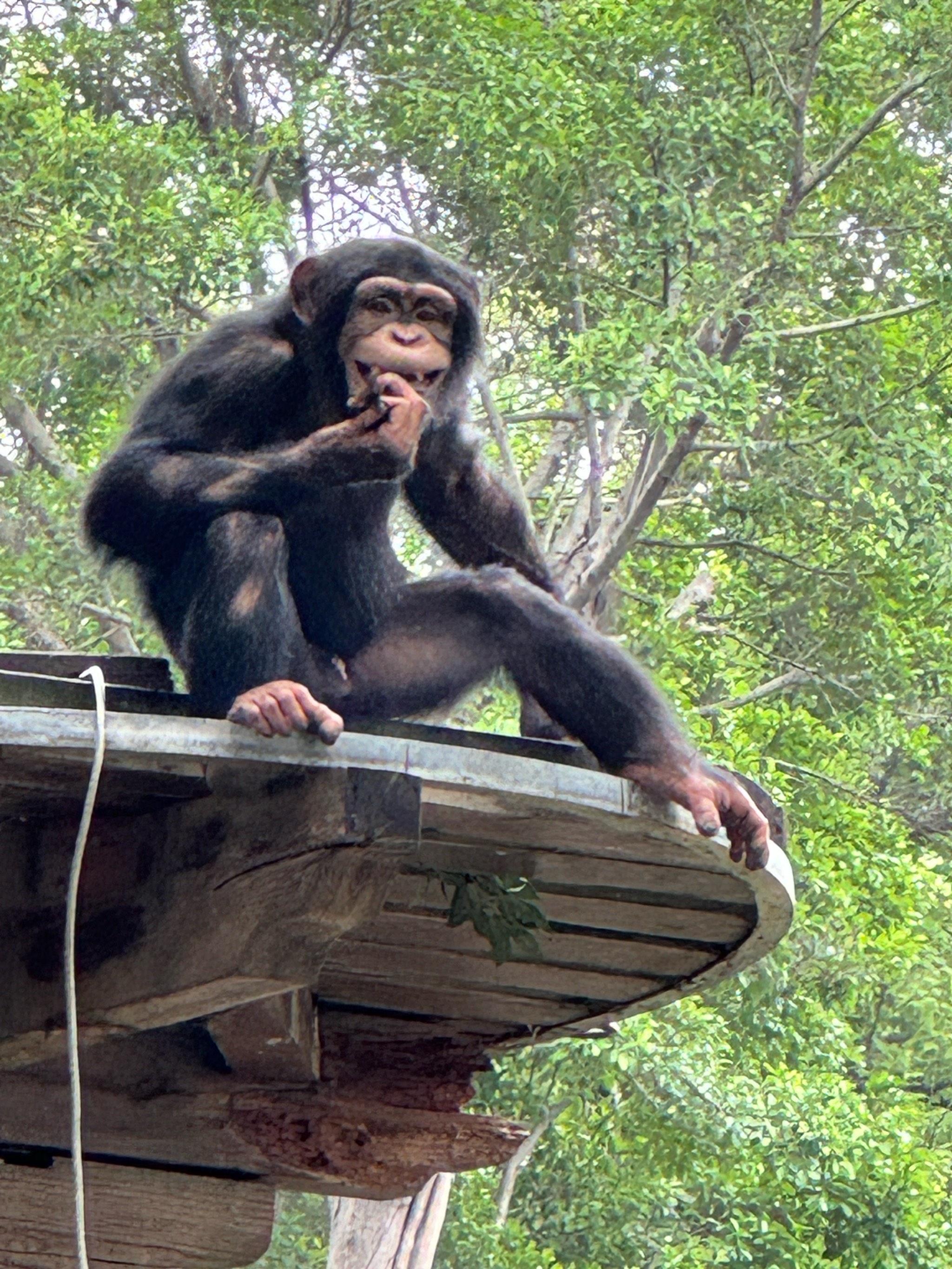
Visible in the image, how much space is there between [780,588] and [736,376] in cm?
194

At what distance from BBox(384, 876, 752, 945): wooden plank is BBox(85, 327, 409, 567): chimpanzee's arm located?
0.58m

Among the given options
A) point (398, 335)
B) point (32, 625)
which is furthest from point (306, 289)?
point (32, 625)

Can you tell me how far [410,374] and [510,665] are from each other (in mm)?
517

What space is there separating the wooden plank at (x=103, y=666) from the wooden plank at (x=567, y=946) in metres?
0.41

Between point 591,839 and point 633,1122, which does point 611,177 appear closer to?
point 633,1122

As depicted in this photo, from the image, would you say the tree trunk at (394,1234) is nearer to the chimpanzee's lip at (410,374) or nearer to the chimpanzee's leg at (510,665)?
the chimpanzee's leg at (510,665)

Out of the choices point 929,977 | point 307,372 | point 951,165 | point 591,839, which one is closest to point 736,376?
point 951,165

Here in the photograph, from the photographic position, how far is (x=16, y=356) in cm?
895

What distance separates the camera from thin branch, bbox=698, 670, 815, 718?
9477mm

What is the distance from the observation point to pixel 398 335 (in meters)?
2.89

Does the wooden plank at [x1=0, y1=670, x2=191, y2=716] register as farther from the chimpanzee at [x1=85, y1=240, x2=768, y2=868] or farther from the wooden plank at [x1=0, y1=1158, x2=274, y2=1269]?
the wooden plank at [x1=0, y1=1158, x2=274, y2=1269]

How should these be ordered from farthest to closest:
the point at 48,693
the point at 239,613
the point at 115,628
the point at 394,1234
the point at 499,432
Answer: the point at 115,628 → the point at 499,432 → the point at 394,1234 → the point at 239,613 → the point at 48,693

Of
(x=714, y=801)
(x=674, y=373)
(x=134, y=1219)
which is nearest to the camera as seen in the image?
(x=714, y=801)

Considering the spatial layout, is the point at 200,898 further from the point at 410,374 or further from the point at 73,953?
the point at 410,374
